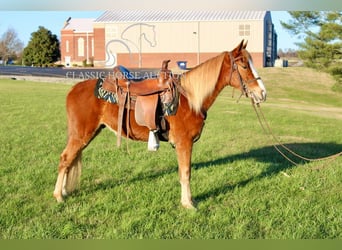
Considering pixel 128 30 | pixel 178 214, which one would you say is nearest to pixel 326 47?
pixel 178 214

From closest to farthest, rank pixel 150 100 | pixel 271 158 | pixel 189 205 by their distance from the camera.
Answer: pixel 189 205, pixel 150 100, pixel 271 158

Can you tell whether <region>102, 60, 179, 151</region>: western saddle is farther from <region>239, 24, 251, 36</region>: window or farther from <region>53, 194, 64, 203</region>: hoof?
<region>239, 24, 251, 36</region>: window

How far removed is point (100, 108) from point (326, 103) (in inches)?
1024

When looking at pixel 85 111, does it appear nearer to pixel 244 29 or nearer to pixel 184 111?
pixel 184 111

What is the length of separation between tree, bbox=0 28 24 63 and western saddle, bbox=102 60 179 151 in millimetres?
43448

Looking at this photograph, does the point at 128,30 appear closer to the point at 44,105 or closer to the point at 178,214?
the point at 44,105

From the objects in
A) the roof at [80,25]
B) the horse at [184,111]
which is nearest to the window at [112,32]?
the roof at [80,25]

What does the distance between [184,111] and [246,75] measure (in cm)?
88

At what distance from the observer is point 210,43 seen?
4400 cm

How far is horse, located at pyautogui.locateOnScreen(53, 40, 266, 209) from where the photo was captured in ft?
15.8

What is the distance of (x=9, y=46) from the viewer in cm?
4994

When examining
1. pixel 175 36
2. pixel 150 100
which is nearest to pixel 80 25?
pixel 175 36

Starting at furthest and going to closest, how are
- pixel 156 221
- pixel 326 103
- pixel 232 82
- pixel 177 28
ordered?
1. pixel 177 28
2. pixel 326 103
3. pixel 232 82
4. pixel 156 221

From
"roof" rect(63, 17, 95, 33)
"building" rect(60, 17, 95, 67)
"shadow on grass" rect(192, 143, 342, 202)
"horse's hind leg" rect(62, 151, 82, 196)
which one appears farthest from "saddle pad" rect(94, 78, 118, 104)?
"roof" rect(63, 17, 95, 33)
